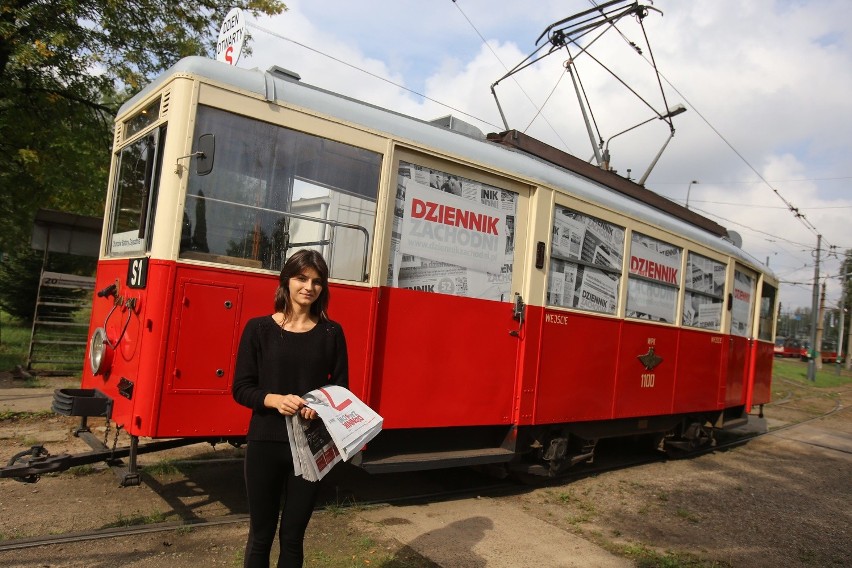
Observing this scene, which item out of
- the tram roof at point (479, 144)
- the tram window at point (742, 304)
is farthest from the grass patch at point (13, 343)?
the tram window at point (742, 304)

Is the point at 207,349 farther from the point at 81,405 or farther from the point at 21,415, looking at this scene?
the point at 21,415

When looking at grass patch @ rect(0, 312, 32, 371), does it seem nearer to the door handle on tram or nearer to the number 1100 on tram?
the number 1100 on tram

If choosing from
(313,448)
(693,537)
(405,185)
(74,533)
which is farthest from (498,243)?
(74,533)

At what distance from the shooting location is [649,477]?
7.69m

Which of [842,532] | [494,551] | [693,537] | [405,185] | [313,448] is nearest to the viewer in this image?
[313,448]

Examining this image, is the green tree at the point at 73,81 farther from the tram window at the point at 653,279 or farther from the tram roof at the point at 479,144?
the tram window at the point at 653,279

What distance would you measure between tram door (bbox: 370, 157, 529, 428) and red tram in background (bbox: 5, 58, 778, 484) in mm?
16

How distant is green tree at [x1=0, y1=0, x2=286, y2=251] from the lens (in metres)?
10.0

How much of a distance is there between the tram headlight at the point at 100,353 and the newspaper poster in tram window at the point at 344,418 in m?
2.48

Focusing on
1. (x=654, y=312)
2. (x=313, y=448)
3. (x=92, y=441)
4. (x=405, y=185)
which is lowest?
(x=92, y=441)

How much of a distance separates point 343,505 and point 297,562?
247 centimetres

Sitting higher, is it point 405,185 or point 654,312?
point 405,185

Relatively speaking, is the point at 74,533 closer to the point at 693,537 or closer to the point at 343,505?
the point at 343,505

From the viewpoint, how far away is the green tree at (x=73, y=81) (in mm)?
10016
